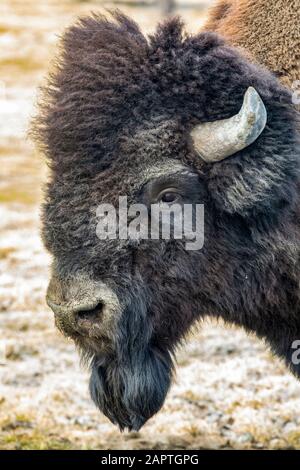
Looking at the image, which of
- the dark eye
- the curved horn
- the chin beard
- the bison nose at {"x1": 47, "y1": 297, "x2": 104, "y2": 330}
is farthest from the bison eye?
the chin beard

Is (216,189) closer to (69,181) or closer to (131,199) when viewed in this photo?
(131,199)

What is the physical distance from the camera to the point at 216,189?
13.4 feet

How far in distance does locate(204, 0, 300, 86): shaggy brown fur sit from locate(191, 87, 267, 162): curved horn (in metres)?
0.74

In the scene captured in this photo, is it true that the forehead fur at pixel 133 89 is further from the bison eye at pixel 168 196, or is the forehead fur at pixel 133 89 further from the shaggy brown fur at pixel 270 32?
the shaggy brown fur at pixel 270 32

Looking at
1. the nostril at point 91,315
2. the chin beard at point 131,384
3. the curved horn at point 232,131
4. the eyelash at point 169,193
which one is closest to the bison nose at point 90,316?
the nostril at point 91,315

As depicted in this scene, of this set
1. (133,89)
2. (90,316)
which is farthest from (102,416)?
(133,89)

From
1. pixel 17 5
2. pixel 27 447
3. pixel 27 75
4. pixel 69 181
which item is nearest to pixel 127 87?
pixel 69 181

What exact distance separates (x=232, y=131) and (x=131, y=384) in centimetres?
144

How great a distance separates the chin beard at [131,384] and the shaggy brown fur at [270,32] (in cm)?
172

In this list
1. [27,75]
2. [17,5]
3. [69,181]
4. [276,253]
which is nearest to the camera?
[69,181]

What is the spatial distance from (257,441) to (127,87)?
323cm

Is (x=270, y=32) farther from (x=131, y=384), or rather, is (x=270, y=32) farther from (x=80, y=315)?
(x=131, y=384)

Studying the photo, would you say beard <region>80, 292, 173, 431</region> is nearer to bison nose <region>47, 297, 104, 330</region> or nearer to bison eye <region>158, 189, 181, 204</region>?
bison nose <region>47, 297, 104, 330</region>

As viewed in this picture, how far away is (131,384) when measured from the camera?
437cm
